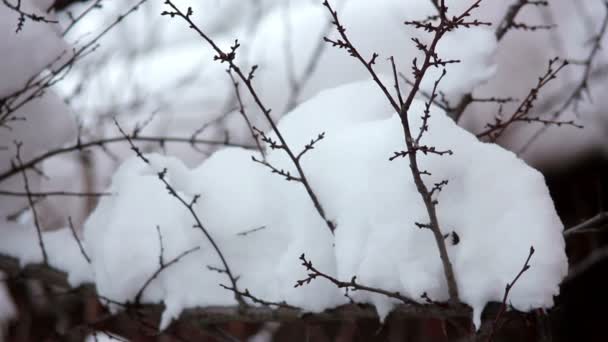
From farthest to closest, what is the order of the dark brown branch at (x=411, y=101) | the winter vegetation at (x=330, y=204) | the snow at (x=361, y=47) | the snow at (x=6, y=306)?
1. the snow at (x=6, y=306)
2. the snow at (x=361, y=47)
3. the winter vegetation at (x=330, y=204)
4. the dark brown branch at (x=411, y=101)

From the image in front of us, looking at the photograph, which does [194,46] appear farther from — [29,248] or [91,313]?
[29,248]

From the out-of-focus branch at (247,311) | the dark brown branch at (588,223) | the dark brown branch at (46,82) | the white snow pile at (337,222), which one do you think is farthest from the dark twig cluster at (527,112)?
the dark brown branch at (46,82)

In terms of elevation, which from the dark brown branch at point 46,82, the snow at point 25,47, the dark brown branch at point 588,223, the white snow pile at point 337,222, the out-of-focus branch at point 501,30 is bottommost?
the dark brown branch at point 588,223

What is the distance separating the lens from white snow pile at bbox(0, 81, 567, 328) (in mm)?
1475

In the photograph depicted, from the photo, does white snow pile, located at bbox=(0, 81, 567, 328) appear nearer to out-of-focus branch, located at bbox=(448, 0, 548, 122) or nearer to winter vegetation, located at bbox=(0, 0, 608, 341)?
winter vegetation, located at bbox=(0, 0, 608, 341)

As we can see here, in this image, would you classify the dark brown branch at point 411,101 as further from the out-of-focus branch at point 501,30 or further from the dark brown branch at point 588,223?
the out-of-focus branch at point 501,30

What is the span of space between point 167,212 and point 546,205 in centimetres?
133

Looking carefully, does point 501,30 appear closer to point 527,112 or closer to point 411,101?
point 527,112

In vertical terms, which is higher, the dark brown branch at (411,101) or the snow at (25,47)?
the snow at (25,47)

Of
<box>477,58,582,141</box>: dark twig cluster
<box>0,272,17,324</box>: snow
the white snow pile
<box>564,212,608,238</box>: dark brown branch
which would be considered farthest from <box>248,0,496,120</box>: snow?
<box>0,272,17,324</box>: snow

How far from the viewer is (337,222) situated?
1.67 metres

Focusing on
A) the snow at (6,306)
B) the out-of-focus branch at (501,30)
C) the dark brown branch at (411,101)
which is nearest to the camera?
the dark brown branch at (411,101)

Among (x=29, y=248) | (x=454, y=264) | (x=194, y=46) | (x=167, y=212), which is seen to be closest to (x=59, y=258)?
(x=29, y=248)

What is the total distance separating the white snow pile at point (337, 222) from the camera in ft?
4.84
